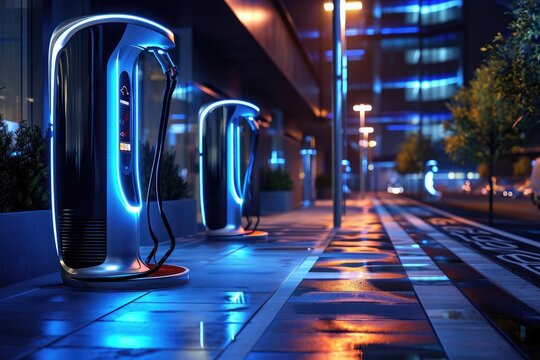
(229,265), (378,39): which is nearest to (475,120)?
(229,265)

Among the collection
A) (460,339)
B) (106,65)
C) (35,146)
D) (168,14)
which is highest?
(168,14)

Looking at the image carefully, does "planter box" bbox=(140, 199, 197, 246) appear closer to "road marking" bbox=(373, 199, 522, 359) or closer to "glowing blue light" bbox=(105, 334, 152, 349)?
"road marking" bbox=(373, 199, 522, 359)

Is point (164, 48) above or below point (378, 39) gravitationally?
below

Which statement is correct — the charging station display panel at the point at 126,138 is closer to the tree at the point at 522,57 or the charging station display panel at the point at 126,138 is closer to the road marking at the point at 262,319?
the road marking at the point at 262,319

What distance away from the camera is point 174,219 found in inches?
A: 674

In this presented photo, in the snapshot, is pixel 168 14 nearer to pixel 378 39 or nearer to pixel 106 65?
pixel 106 65

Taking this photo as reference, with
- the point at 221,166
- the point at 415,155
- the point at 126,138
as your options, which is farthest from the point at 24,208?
the point at 415,155

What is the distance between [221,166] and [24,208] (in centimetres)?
685

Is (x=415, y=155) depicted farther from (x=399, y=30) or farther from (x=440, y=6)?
(x=440, y=6)

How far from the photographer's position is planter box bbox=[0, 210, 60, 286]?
9164 millimetres

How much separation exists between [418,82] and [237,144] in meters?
83.0

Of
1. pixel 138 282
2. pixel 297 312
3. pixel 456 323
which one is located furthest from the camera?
pixel 138 282

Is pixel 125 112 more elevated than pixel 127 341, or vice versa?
pixel 125 112

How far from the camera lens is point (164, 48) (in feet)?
31.2
